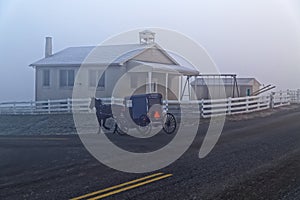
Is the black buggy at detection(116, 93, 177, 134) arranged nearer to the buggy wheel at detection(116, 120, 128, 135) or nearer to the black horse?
the buggy wheel at detection(116, 120, 128, 135)

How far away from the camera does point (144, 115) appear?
50.1ft

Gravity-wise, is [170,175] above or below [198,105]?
below

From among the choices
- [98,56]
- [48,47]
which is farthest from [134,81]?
[48,47]

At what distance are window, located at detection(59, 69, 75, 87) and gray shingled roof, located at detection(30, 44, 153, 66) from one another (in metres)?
0.74

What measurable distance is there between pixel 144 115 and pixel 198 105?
Answer: 7971 millimetres

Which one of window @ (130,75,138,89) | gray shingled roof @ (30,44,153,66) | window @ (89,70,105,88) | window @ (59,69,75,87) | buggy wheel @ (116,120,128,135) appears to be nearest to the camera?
buggy wheel @ (116,120,128,135)

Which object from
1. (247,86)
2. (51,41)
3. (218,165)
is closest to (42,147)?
(218,165)

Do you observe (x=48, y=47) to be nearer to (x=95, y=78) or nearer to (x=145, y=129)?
(x=95, y=78)

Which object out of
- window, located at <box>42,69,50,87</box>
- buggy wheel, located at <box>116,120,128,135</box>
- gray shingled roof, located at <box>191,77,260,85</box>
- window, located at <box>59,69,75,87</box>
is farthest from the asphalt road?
gray shingled roof, located at <box>191,77,260,85</box>

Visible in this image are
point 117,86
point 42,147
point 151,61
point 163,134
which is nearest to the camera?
point 42,147

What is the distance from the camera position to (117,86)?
96.0 ft

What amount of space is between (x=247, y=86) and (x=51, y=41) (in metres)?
21.7

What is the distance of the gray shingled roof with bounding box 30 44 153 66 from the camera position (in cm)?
2969

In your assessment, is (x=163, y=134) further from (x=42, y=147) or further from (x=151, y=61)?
(x=151, y=61)
